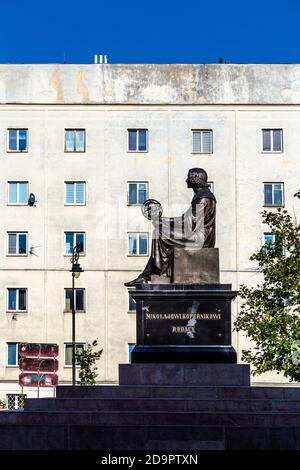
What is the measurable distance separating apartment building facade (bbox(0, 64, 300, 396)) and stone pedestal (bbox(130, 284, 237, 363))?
25.8m

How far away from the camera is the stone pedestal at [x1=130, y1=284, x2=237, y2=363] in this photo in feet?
75.5

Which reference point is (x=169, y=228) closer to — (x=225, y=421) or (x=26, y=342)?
(x=225, y=421)

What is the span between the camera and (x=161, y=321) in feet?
76.3

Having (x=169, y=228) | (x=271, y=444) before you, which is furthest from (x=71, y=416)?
(x=169, y=228)

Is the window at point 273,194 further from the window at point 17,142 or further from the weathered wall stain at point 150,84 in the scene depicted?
the window at point 17,142

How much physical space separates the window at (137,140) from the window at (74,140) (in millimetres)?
2204

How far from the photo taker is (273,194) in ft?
165

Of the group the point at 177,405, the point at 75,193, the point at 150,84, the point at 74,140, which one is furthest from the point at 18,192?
the point at 177,405

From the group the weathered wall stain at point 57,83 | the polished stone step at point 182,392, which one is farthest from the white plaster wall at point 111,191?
the polished stone step at point 182,392

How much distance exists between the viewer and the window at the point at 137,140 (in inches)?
1983

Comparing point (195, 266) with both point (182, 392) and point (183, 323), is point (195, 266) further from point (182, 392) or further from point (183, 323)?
point (182, 392)

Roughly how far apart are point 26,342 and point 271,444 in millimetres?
31346

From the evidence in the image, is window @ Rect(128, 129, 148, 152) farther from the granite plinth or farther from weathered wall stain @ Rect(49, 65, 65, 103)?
the granite plinth

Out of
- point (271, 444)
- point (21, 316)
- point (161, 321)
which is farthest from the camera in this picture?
point (21, 316)
